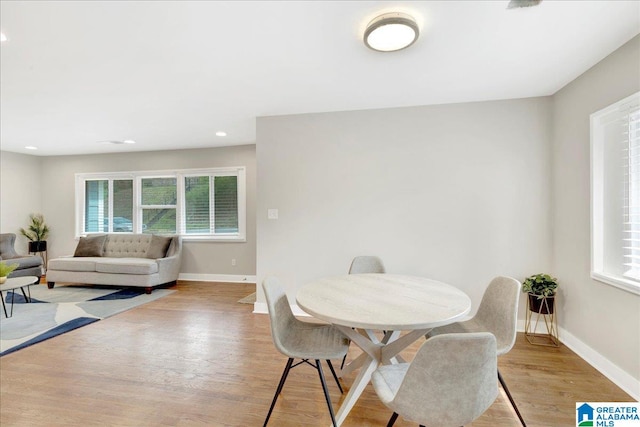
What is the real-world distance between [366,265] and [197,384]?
1.62 metres

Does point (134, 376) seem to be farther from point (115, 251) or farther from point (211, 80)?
point (115, 251)

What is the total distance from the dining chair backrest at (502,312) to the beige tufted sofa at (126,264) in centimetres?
452

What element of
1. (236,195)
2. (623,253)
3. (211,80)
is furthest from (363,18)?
(236,195)

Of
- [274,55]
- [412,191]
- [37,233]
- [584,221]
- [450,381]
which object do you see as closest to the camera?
[450,381]

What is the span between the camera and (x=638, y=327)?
6.31 feet

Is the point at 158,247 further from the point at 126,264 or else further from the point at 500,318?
the point at 500,318

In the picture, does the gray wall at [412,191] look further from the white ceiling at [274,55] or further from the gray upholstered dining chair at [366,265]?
the gray upholstered dining chair at [366,265]

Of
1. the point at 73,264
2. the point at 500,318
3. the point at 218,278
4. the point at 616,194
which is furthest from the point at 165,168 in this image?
the point at 616,194

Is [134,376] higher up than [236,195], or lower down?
lower down

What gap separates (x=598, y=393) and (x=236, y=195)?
16.4ft

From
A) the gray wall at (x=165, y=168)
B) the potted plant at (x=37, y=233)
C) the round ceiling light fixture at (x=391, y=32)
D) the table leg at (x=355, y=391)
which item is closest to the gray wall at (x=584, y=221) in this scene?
the round ceiling light fixture at (x=391, y=32)

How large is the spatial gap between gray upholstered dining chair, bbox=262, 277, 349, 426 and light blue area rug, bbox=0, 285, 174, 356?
265cm

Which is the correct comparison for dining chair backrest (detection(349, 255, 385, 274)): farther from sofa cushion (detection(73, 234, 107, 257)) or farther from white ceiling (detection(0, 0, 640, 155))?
sofa cushion (detection(73, 234, 107, 257))

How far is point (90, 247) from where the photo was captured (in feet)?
17.0
